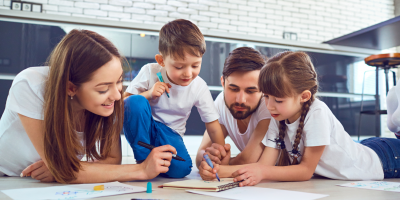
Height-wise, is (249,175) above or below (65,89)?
below

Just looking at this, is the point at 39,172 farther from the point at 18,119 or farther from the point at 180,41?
the point at 180,41

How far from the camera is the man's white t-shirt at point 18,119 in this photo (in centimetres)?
103

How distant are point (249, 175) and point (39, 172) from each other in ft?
2.63

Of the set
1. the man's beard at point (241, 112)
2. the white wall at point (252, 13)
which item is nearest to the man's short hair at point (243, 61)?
the man's beard at point (241, 112)

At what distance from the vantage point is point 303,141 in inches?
53.2

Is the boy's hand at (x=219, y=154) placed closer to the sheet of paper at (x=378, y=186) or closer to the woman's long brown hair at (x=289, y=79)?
the woman's long brown hair at (x=289, y=79)

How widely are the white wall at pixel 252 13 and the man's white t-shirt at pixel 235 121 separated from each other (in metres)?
2.67

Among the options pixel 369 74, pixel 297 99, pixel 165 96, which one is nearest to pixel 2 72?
pixel 165 96

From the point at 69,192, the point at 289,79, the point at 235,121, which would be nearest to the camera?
the point at 69,192

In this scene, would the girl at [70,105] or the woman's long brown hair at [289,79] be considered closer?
the girl at [70,105]

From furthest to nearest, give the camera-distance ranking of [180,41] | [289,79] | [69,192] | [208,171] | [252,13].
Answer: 1. [252,13]
2. [180,41]
3. [289,79]
4. [208,171]
5. [69,192]

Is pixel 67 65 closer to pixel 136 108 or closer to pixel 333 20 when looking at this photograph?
pixel 136 108

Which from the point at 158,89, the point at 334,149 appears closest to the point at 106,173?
the point at 158,89

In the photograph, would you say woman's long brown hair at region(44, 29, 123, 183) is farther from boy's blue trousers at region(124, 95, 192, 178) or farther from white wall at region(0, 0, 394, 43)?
white wall at region(0, 0, 394, 43)
